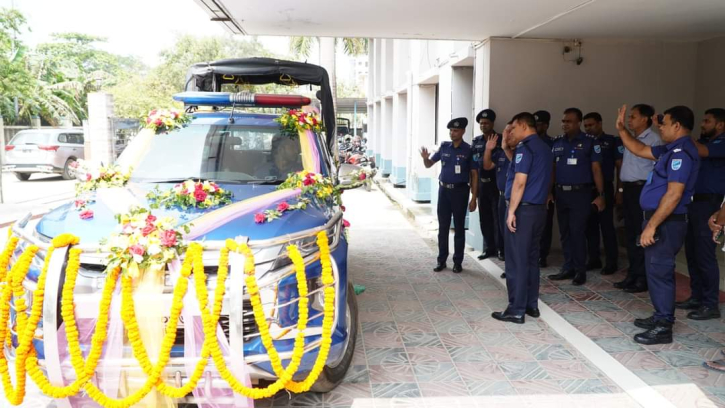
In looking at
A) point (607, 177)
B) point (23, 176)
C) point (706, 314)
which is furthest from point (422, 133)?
point (23, 176)

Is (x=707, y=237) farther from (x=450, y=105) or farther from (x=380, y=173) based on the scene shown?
(x=380, y=173)

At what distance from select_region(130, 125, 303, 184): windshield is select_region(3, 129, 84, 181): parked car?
1409 centimetres

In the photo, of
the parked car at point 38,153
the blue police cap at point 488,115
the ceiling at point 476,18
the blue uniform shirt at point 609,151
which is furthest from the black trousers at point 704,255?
the parked car at point 38,153

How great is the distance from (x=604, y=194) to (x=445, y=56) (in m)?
4.46

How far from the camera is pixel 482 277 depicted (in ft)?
20.8

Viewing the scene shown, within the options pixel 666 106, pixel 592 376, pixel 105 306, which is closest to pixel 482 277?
pixel 592 376

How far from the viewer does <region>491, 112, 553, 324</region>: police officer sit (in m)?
4.65

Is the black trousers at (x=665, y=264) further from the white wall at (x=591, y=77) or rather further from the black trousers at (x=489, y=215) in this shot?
the white wall at (x=591, y=77)

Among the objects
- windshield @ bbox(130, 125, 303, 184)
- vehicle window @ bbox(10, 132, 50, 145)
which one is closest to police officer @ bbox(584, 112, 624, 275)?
windshield @ bbox(130, 125, 303, 184)

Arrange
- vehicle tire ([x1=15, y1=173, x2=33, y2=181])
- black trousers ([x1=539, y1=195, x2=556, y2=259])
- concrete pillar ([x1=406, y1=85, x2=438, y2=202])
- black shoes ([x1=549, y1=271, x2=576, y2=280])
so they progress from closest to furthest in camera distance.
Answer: black shoes ([x1=549, y1=271, x2=576, y2=280]), black trousers ([x1=539, y1=195, x2=556, y2=259]), concrete pillar ([x1=406, y1=85, x2=438, y2=202]), vehicle tire ([x1=15, y1=173, x2=33, y2=181])

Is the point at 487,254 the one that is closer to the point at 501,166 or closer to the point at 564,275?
the point at 564,275

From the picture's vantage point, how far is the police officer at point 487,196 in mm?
6727

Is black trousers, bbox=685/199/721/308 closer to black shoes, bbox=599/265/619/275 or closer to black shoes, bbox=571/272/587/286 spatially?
black shoes, bbox=571/272/587/286

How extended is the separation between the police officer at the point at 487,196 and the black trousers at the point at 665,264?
253 cm
